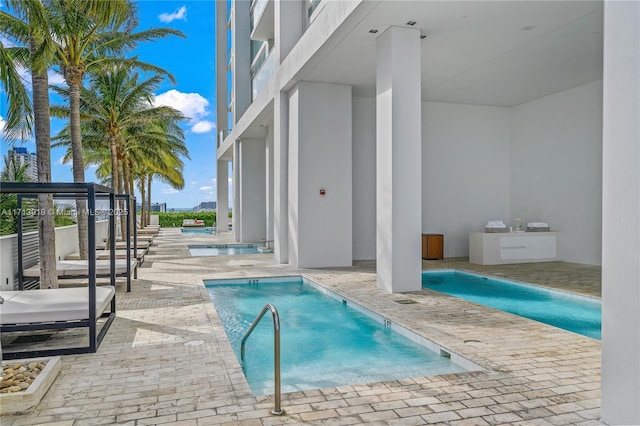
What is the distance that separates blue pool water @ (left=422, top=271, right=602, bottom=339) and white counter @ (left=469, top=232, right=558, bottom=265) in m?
1.78

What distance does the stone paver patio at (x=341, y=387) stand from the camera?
3.44m

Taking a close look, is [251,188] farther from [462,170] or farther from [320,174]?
[462,170]

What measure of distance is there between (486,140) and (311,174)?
6.24 meters

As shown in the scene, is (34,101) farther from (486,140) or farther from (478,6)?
(486,140)

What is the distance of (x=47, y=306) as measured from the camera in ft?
16.5

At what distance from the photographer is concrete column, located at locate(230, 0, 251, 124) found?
2125 centimetres

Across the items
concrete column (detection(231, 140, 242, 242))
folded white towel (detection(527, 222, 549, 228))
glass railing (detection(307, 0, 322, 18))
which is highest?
glass railing (detection(307, 0, 322, 18))

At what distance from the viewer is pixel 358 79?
11305mm

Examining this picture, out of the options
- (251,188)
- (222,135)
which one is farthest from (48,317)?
(222,135)

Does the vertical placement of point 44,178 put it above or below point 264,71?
below

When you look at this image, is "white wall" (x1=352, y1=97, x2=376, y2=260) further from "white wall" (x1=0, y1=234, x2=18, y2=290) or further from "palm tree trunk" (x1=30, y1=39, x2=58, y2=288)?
"white wall" (x1=0, y1=234, x2=18, y2=290)

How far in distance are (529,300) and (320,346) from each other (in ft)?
14.7

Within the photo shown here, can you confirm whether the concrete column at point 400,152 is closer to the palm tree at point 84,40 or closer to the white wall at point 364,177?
the palm tree at point 84,40

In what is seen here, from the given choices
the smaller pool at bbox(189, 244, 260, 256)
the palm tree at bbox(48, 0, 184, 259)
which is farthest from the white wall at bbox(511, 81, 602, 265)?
the palm tree at bbox(48, 0, 184, 259)
